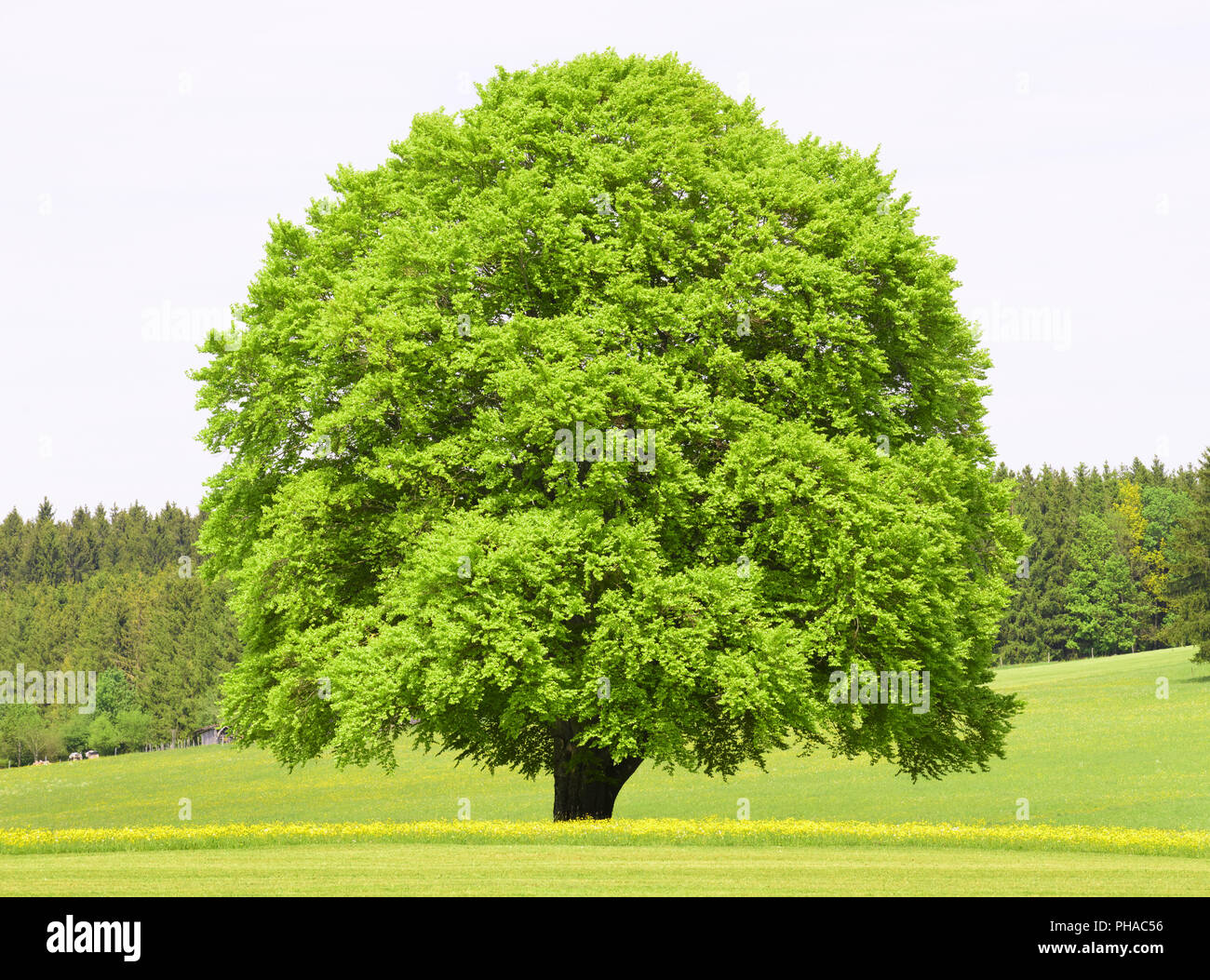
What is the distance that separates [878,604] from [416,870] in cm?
1216

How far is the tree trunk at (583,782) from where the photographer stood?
27547 millimetres

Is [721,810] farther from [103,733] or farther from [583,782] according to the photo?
[103,733]

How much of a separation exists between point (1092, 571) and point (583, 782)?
115 m

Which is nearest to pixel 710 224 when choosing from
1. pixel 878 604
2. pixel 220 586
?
pixel 878 604

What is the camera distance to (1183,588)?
93.1 metres

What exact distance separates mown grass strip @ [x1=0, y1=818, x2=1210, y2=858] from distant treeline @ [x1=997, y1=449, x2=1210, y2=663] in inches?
4166

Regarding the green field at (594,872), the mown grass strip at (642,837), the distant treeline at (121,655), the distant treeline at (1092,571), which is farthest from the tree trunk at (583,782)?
the distant treeline at (1092,571)

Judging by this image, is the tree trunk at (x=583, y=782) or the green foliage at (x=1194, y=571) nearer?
the tree trunk at (x=583, y=782)

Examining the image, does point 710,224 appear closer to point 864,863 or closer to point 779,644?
point 779,644

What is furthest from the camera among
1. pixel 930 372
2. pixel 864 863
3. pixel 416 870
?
pixel 930 372

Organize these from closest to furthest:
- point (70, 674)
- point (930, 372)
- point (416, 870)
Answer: point (416, 870) → point (930, 372) → point (70, 674)

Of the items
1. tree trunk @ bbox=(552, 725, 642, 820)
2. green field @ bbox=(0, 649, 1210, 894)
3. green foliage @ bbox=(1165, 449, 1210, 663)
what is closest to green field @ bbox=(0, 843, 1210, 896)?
green field @ bbox=(0, 649, 1210, 894)

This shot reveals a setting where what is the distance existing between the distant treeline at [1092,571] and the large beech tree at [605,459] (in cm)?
10314

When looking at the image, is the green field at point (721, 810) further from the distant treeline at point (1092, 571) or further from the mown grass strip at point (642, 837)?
the distant treeline at point (1092, 571)
